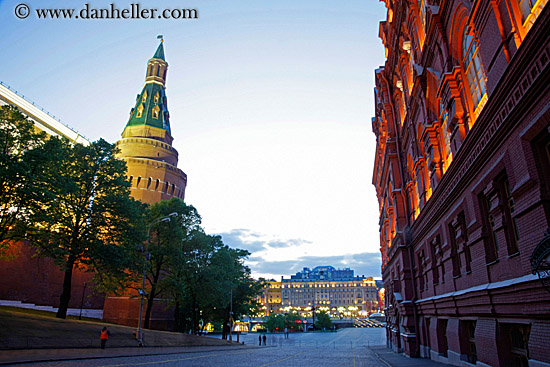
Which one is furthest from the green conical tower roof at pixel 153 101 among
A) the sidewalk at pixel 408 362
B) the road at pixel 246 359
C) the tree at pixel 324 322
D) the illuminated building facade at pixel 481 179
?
the tree at pixel 324 322

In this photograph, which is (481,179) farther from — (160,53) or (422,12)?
(160,53)

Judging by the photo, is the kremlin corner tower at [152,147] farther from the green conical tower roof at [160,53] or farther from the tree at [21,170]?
the tree at [21,170]

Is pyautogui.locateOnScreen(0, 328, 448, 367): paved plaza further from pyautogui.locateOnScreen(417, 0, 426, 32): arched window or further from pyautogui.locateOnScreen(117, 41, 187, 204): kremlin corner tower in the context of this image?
pyautogui.locateOnScreen(117, 41, 187, 204): kremlin corner tower

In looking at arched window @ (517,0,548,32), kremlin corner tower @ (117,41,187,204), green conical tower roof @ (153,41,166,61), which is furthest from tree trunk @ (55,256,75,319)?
green conical tower roof @ (153,41,166,61)

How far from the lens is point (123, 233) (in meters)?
30.1

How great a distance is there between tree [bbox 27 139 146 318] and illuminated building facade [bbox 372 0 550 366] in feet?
70.3

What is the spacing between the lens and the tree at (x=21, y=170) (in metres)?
21.4

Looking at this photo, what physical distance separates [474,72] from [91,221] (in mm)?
27358

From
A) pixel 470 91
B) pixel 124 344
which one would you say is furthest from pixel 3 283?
pixel 470 91

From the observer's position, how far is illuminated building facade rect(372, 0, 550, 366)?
27.3 feet

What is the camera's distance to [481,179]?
11.6 m

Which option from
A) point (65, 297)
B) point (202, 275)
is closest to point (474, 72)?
point (65, 297)

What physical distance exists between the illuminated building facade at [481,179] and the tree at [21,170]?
22.0 m

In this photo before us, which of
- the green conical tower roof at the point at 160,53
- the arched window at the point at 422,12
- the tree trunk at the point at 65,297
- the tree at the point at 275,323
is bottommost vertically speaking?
the tree at the point at 275,323
